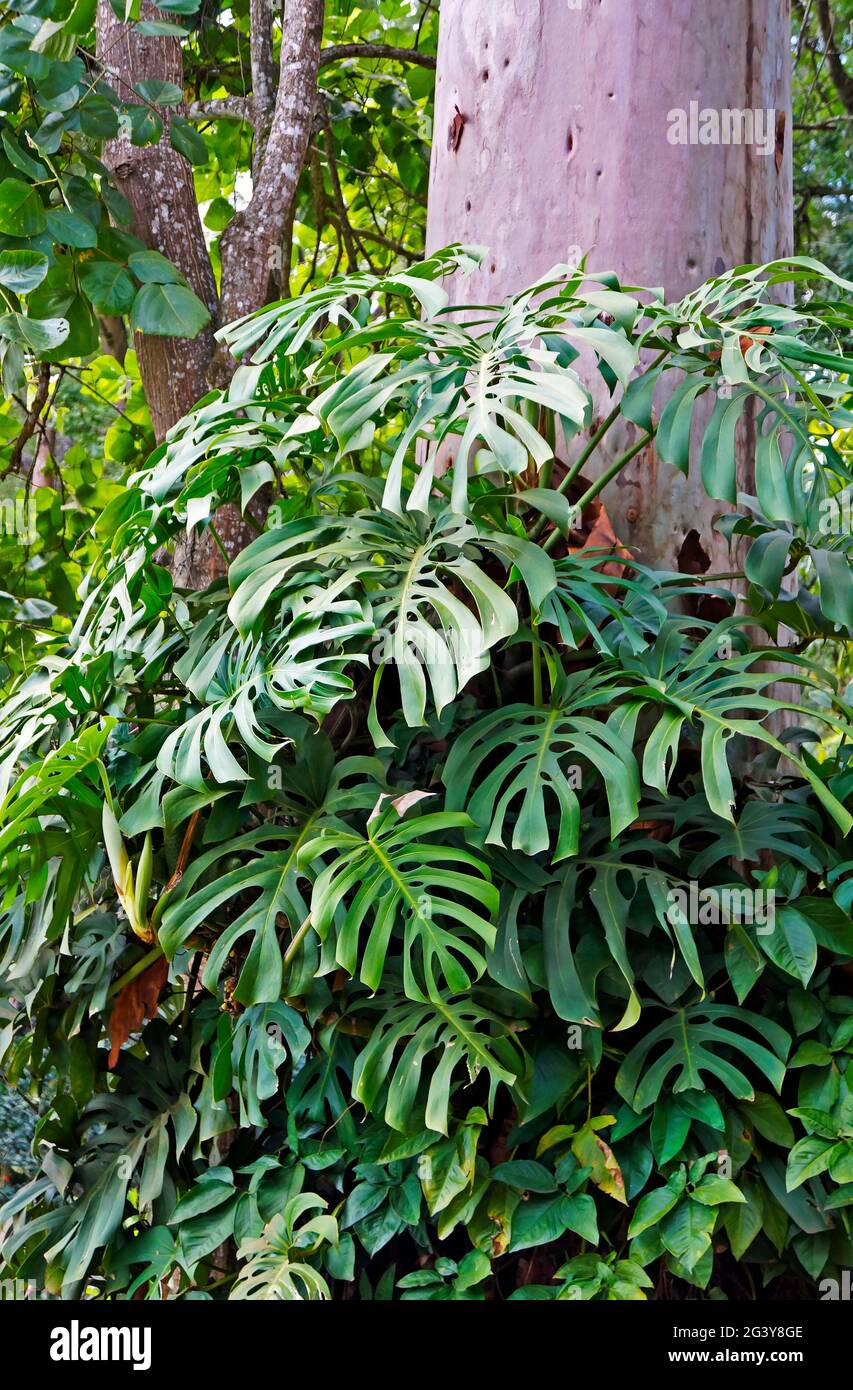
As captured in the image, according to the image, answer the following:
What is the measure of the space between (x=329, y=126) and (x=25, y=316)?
114cm

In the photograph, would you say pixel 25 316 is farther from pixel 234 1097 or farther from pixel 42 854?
pixel 234 1097

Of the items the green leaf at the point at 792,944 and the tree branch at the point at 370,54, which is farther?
the tree branch at the point at 370,54

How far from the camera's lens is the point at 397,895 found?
1161 mm

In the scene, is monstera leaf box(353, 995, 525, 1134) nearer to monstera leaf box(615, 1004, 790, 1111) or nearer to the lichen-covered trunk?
monstera leaf box(615, 1004, 790, 1111)

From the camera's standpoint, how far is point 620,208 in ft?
5.32

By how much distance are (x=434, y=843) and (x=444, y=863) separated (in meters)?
0.11

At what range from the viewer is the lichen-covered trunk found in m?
1.62

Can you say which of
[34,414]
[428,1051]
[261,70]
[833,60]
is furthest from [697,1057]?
[833,60]

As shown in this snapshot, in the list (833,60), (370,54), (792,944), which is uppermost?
(833,60)

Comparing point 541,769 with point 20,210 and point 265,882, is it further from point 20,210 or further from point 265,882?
point 20,210

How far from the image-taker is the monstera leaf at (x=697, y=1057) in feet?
3.96

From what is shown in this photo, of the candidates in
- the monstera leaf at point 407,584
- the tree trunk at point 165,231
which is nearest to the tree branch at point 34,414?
the tree trunk at point 165,231

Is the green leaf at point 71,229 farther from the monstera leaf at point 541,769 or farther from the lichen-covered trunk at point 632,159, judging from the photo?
the monstera leaf at point 541,769

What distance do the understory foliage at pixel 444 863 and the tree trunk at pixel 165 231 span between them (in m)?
0.51
